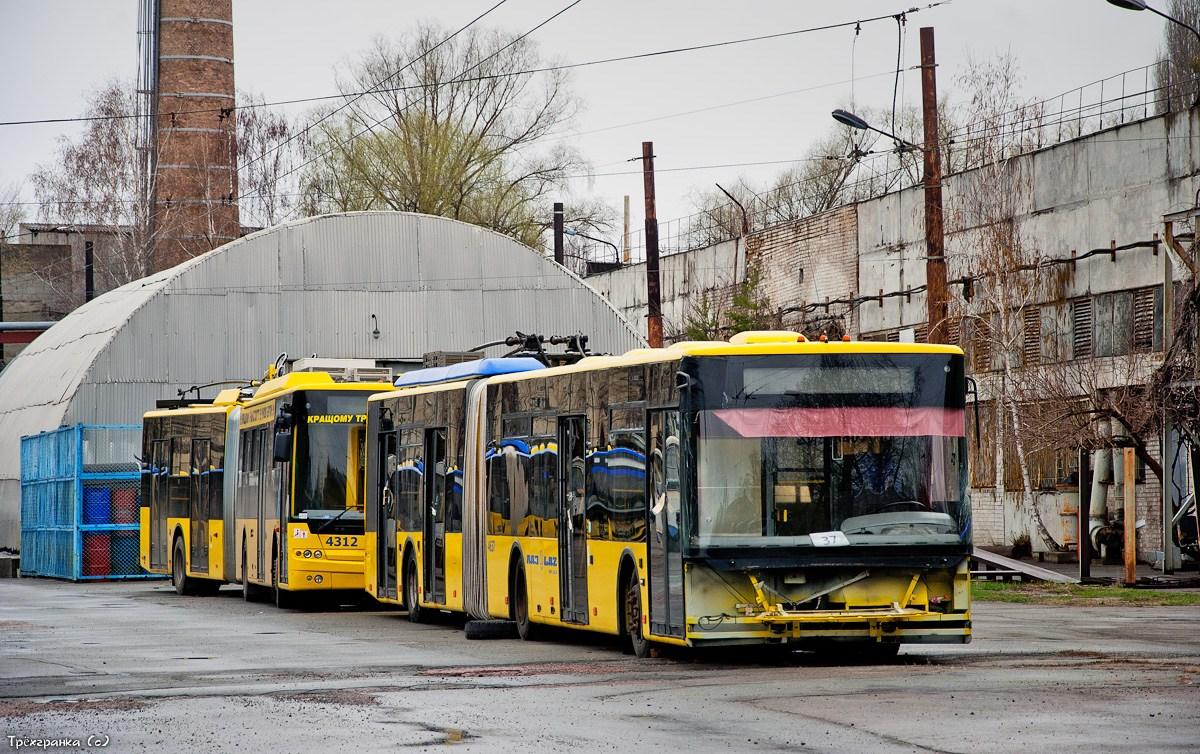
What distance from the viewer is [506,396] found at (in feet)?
72.5

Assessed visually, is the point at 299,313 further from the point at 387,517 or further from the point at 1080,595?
the point at 1080,595

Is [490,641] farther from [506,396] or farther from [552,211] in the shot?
[552,211]

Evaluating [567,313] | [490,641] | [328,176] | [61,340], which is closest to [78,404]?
[61,340]

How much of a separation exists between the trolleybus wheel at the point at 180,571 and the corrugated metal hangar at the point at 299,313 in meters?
12.6

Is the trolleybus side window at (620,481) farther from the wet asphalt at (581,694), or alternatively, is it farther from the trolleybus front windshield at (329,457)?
the trolleybus front windshield at (329,457)

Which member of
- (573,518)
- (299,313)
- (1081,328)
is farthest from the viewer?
(299,313)

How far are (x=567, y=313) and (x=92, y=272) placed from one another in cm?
3807

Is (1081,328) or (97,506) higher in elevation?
(1081,328)

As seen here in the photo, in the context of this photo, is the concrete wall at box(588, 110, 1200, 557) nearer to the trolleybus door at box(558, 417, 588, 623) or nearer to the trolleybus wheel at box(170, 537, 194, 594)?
the trolleybus wheel at box(170, 537, 194, 594)

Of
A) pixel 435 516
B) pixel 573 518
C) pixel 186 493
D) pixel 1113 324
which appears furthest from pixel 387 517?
pixel 1113 324

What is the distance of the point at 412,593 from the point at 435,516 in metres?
1.48

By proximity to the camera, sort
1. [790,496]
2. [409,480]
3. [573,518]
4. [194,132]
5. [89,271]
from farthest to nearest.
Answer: [89,271]
[194,132]
[409,480]
[573,518]
[790,496]

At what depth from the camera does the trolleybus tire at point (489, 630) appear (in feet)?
72.1

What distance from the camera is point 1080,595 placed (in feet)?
94.4
